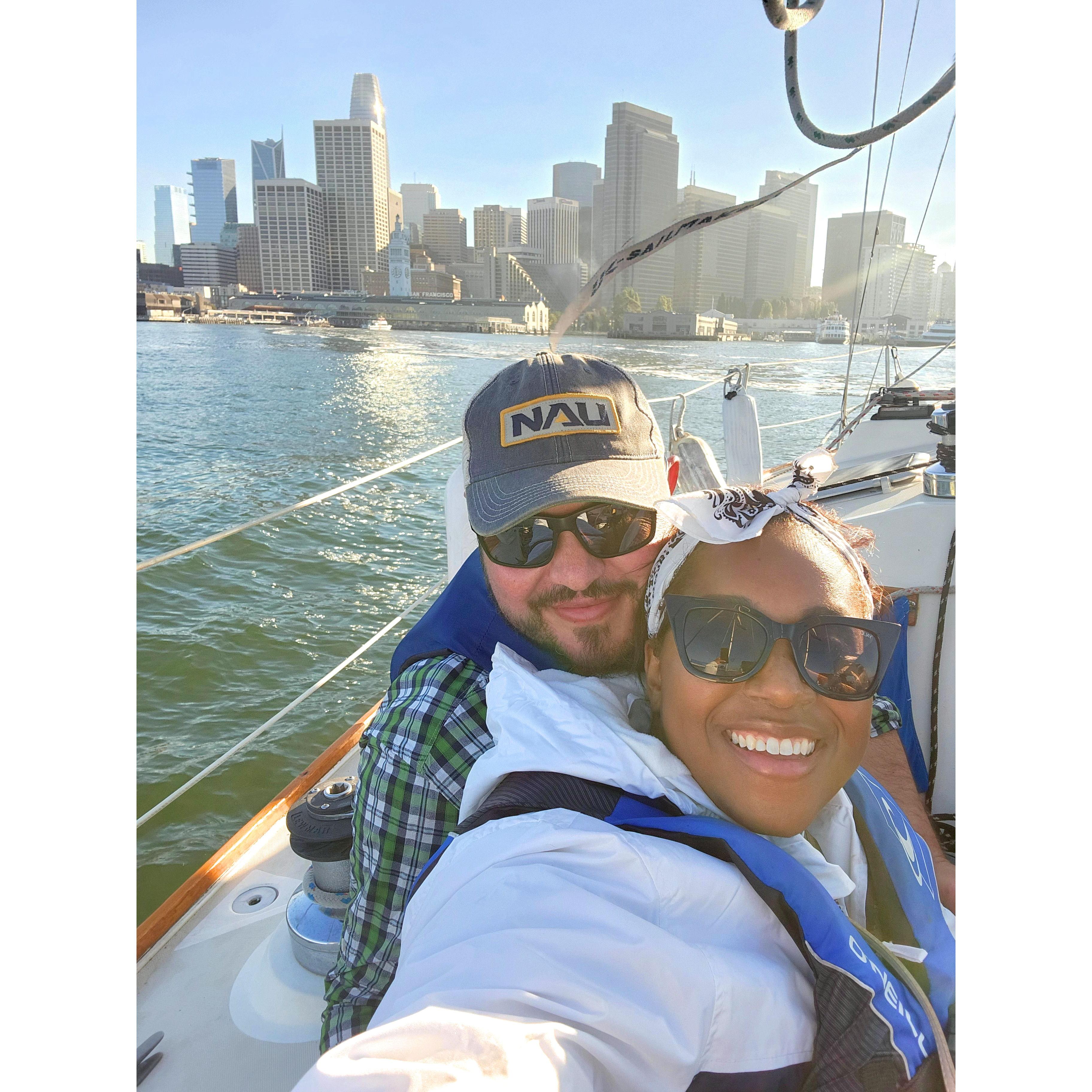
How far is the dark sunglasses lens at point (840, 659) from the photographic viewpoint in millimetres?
899

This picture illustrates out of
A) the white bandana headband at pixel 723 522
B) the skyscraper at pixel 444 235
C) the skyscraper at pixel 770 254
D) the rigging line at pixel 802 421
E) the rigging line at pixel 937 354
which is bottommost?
the white bandana headband at pixel 723 522

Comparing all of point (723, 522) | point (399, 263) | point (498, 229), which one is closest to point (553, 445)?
point (723, 522)

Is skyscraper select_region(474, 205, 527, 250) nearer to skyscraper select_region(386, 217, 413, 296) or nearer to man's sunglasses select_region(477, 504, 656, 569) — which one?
man's sunglasses select_region(477, 504, 656, 569)

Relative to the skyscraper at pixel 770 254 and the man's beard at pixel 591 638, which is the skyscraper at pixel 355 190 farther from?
the man's beard at pixel 591 638

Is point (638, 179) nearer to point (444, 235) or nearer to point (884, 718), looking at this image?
point (884, 718)

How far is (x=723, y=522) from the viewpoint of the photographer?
37.0 inches

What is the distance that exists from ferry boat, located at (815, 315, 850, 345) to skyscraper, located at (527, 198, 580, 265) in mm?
19672

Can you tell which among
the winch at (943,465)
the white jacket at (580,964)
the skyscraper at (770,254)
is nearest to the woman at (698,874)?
the white jacket at (580,964)

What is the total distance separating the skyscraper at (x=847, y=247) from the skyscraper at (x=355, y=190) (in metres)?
53.4

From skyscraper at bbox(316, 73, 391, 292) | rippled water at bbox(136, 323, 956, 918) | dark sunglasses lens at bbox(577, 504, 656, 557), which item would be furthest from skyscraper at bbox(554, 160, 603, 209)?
skyscraper at bbox(316, 73, 391, 292)
